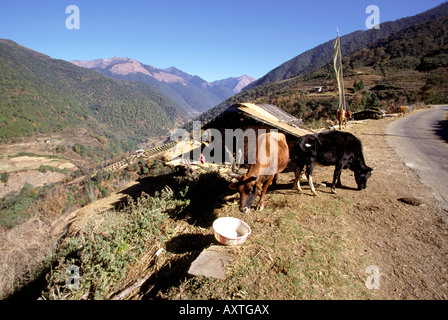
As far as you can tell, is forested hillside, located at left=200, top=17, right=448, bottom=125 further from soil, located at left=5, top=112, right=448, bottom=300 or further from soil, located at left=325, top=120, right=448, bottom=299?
soil, located at left=5, top=112, right=448, bottom=300

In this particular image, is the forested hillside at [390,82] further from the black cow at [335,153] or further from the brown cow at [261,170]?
the brown cow at [261,170]

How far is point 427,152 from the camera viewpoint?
10172 mm

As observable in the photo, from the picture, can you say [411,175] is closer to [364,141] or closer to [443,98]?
[364,141]

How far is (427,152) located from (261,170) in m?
10.4

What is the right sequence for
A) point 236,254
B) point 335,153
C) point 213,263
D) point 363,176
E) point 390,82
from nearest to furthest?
point 213,263
point 236,254
point 335,153
point 363,176
point 390,82

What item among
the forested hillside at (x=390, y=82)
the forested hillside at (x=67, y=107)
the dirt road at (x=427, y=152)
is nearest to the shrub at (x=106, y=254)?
the dirt road at (x=427, y=152)

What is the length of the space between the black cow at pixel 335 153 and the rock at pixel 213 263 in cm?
372

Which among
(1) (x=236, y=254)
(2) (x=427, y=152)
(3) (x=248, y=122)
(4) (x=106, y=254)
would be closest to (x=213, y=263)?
(1) (x=236, y=254)

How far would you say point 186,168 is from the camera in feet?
29.8

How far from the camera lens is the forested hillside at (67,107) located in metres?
95.6

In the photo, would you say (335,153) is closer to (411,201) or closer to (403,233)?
(411,201)

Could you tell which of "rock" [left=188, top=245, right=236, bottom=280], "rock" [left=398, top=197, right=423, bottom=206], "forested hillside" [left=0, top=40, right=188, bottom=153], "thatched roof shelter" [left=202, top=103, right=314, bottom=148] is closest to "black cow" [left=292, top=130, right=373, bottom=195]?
"rock" [left=398, top=197, right=423, bottom=206]

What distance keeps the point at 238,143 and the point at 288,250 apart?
573cm
